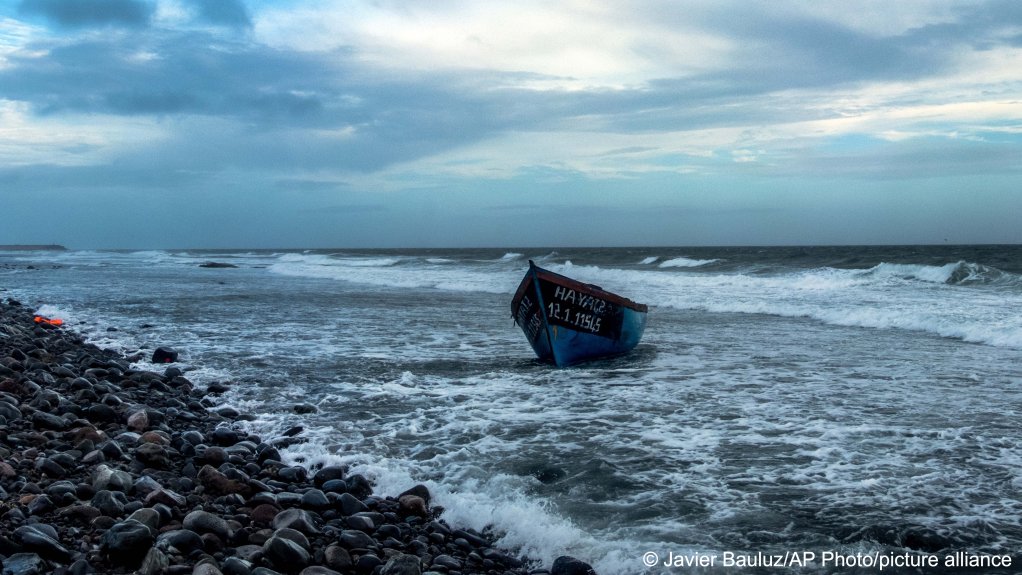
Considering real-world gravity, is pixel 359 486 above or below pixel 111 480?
below

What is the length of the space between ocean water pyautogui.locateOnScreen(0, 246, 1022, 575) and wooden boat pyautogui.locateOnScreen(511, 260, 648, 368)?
45cm

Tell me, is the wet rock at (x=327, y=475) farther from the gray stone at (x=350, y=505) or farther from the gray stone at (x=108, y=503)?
the gray stone at (x=108, y=503)

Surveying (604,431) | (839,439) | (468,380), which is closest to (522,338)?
(468,380)

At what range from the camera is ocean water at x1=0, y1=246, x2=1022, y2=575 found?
4742mm

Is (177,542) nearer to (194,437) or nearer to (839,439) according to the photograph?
(194,437)

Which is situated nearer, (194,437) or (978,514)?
(978,514)

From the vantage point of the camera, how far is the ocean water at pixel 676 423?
4.74 m

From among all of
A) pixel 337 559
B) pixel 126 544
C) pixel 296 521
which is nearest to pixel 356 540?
pixel 337 559

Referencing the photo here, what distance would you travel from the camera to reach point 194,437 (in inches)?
257

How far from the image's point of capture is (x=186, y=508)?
471cm

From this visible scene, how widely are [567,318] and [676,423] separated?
4.46m

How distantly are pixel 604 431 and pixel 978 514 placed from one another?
3.28 metres

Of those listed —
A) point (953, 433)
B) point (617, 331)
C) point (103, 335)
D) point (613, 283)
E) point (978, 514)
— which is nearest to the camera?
point (978, 514)

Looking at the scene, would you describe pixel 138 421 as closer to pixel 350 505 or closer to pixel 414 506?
pixel 350 505
